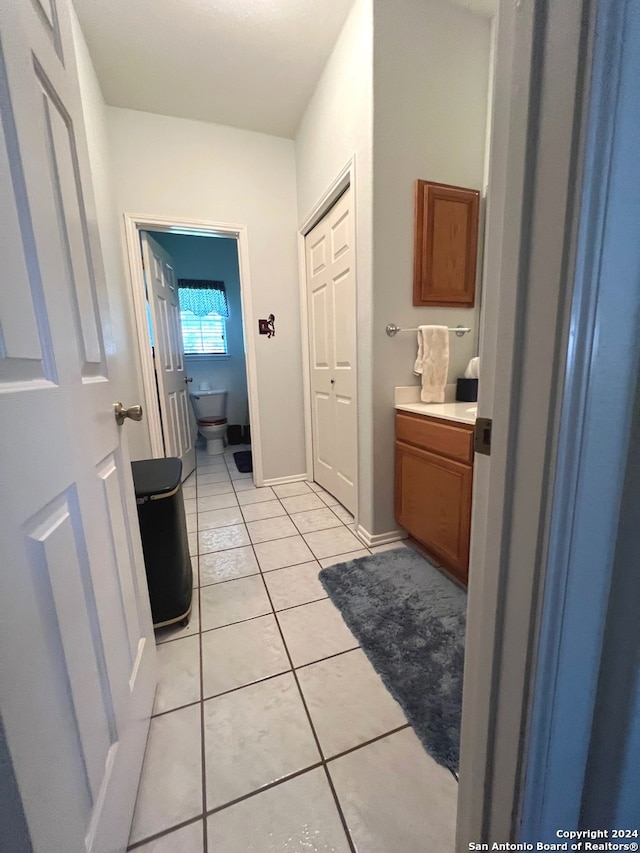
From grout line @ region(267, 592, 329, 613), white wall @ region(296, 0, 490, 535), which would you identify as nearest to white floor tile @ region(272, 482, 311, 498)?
white wall @ region(296, 0, 490, 535)

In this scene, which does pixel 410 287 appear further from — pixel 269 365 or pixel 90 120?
pixel 90 120

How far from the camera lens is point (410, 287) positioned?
1.78 meters

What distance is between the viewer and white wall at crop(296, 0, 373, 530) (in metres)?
1.60

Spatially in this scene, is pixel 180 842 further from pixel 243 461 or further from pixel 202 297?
pixel 202 297

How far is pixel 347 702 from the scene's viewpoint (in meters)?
1.06

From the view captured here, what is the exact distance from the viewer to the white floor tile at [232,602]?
143 cm

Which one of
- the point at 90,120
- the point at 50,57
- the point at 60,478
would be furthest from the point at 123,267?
the point at 60,478

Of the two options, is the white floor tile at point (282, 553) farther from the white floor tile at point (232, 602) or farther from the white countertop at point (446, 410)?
the white countertop at point (446, 410)

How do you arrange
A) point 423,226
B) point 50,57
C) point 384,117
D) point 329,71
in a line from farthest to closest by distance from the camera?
point 329,71 < point 423,226 < point 384,117 < point 50,57

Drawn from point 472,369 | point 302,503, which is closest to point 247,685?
point 302,503

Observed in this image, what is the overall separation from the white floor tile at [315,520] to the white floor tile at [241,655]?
2.62 ft

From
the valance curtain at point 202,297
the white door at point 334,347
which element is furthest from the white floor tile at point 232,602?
the valance curtain at point 202,297

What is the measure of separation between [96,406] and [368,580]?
1.38 metres

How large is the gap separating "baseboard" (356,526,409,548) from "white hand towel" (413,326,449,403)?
80cm
